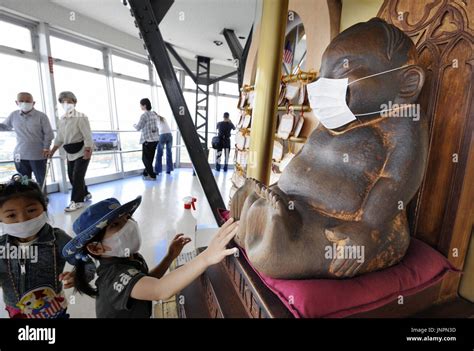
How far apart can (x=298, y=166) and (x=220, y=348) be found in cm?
58

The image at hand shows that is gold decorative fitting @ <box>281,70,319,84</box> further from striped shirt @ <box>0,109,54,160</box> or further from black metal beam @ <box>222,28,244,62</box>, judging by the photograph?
striped shirt @ <box>0,109,54,160</box>

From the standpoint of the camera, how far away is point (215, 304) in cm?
70

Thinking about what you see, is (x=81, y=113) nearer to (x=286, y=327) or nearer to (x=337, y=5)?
(x=337, y=5)

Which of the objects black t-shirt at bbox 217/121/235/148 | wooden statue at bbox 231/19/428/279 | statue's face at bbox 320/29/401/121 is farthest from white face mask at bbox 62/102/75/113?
statue's face at bbox 320/29/401/121

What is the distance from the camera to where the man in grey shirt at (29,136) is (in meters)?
1.25

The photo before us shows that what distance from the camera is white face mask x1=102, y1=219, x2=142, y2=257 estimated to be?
59 cm

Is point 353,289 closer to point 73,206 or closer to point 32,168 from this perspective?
point 32,168

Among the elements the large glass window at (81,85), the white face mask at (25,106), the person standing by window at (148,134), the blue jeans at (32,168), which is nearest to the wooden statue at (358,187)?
the blue jeans at (32,168)

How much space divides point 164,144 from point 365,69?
11.6ft

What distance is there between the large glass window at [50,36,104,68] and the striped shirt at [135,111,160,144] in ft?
3.58

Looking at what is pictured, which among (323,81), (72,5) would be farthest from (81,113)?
(323,81)

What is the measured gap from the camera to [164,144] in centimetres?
374

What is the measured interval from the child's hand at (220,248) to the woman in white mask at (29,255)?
0.48m

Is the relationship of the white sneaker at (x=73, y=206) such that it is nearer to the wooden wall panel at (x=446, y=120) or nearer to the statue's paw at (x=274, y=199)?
the statue's paw at (x=274, y=199)
